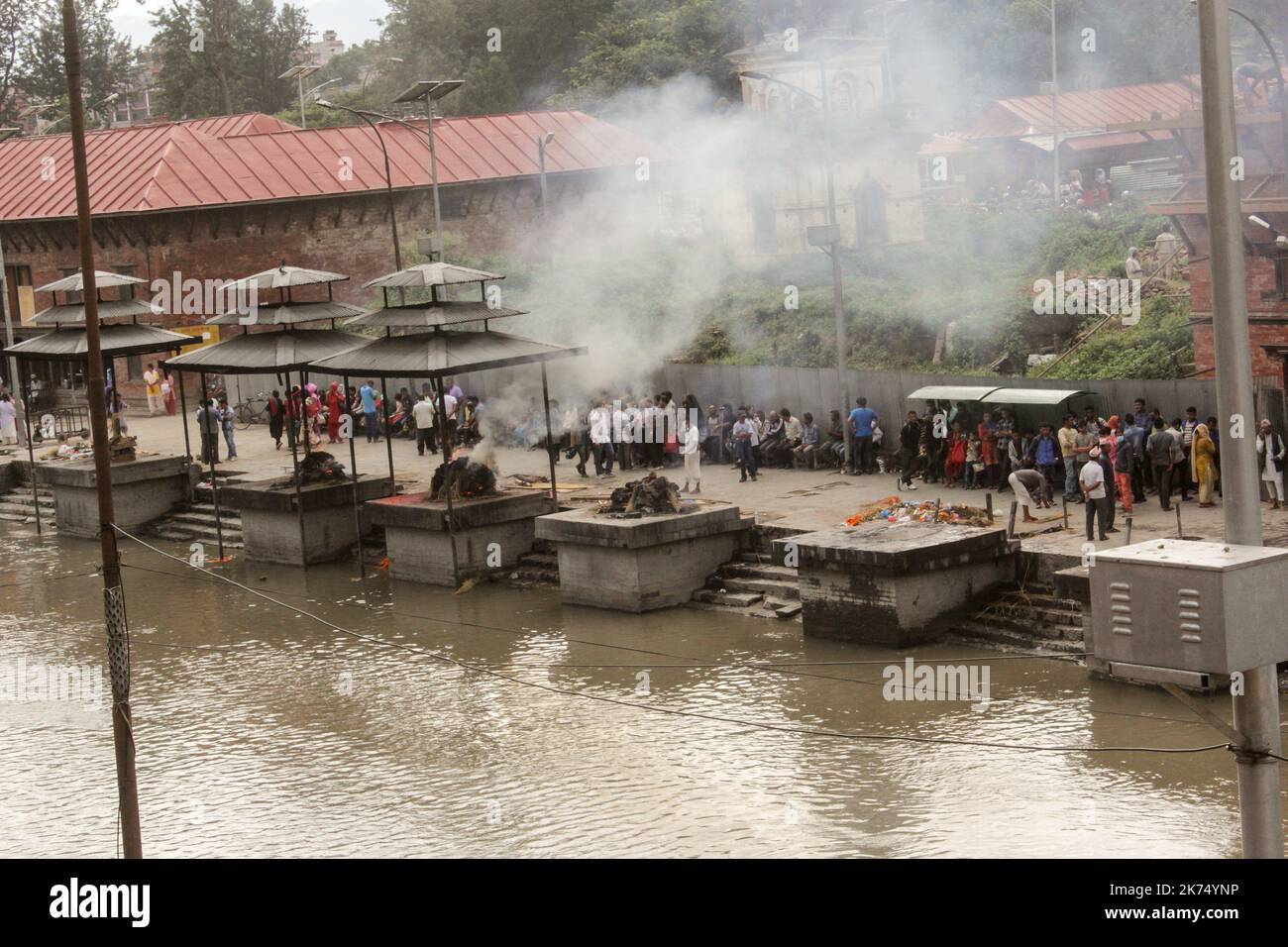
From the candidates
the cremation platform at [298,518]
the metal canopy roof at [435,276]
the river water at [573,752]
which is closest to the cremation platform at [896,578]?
the river water at [573,752]

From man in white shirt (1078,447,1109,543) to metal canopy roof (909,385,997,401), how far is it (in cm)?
474

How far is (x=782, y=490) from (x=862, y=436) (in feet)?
5.86

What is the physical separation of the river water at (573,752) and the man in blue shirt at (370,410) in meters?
12.2

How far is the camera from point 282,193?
44.0 meters

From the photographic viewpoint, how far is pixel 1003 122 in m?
56.2

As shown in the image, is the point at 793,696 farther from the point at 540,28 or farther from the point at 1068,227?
the point at 540,28

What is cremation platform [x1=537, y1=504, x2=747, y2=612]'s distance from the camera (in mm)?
21078

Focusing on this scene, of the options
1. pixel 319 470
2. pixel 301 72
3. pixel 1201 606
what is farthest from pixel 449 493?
pixel 301 72

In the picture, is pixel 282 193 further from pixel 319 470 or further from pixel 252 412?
pixel 319 470

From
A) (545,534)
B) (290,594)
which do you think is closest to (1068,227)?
(545,534)

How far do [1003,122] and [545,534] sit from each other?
3916 centimetres

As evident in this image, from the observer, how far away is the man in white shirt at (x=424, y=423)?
31812 millimetres
